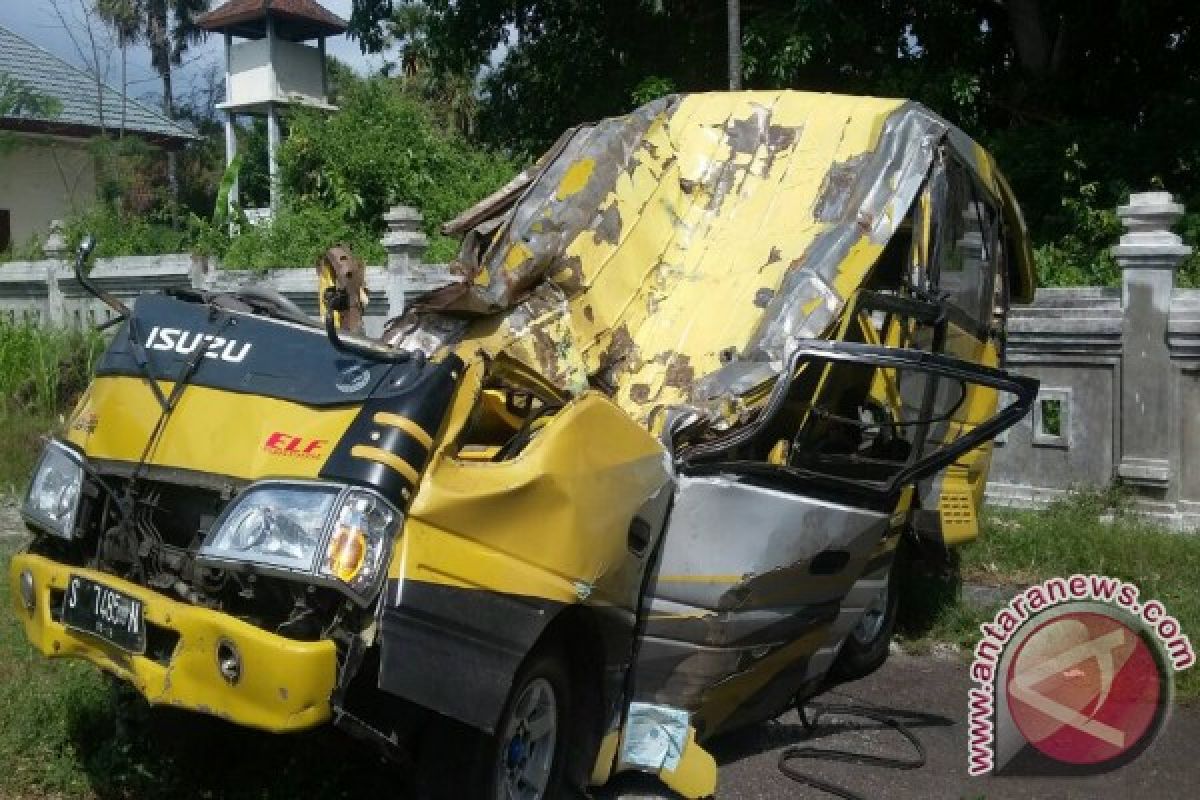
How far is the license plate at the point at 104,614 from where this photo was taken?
3.45 meters

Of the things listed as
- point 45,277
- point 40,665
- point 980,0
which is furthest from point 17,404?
point 980,0

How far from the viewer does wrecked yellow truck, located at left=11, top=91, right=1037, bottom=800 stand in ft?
10.9

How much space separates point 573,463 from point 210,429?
105 cm

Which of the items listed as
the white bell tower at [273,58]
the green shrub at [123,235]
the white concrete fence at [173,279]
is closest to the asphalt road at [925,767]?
the white concrete fence at [173,279]

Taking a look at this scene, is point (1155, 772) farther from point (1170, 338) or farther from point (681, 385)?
point (1170, 338)

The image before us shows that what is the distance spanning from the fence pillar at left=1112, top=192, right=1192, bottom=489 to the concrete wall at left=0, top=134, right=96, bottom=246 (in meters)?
18.1

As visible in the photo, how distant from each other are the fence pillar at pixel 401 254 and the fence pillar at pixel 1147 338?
18.7 feet

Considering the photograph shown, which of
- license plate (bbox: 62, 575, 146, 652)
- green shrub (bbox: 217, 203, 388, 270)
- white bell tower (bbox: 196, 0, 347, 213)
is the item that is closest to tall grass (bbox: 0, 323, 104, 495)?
green shrub (bbox: 217, 203, 388, 270)

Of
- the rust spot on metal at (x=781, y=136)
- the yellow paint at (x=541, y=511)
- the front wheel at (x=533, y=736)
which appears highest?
the rust spot on metal at (x=781, y=136)

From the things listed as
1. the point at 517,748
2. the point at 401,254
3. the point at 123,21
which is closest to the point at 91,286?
the point at 517,748

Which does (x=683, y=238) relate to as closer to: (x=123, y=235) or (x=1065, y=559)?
(x=1065, y=559)

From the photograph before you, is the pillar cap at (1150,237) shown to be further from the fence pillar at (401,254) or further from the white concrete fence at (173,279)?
the fence pillar at (401,254)

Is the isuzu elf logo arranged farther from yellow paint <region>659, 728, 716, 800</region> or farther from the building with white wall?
the building with white wall

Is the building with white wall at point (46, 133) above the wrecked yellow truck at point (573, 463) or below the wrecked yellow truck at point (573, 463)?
above
